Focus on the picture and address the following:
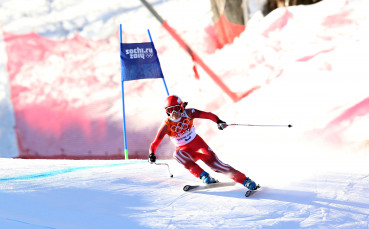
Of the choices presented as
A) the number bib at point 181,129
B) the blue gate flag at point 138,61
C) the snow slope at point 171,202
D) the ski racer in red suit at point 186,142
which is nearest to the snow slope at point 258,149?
the snow slope at point 171,202

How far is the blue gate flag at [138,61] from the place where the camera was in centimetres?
459

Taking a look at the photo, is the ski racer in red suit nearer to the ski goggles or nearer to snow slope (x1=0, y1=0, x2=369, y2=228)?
the ski goggles

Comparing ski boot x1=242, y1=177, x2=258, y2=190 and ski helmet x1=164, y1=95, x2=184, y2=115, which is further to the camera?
ski helmet x1=164, y1=95, x2=184, y2=115

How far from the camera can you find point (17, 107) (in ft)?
19.3


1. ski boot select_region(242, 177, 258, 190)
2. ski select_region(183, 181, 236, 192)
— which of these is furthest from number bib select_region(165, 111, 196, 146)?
ski boot select_region(242, 177, 258, 190)

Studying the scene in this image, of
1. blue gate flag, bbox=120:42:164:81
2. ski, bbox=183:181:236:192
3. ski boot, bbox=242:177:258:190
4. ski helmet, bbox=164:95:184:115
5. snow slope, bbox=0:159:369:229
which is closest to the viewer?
snow slope, bbox=0:159:369:229

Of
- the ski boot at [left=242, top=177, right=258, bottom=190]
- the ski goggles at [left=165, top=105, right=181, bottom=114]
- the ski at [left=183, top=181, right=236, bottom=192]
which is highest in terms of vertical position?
the ski goggles at [left=165, top=105, right=181, bottom=114]

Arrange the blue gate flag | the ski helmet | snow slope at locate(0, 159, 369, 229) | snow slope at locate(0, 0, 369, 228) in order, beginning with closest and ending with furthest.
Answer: snow slope at locate(0, 159, 369, 229) < snow slope at locate(0, 0, 369, 228) < the ski helmet < the blue gate flag

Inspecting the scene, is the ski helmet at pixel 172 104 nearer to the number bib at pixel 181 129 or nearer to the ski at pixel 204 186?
the number bib at pixel 181 129

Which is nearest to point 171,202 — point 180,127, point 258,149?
point 180,127

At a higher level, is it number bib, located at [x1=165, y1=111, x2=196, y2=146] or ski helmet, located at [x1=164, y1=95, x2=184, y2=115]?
ski helmet, located at [x1=164, y1=95, x2=184, y2=115]

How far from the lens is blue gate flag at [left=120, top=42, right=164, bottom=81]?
4.59 metres

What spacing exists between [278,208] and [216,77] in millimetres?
3146

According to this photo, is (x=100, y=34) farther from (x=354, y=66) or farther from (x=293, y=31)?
(x=354, y=66)
